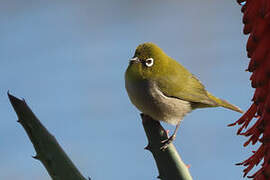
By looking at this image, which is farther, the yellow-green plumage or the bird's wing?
the bird's wing

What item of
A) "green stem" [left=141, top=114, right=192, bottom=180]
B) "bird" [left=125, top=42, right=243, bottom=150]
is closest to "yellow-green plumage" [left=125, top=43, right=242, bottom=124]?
"bird" [left=125, top=42, right=243, bottom=150]

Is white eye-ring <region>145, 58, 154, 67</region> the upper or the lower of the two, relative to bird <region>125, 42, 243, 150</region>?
upper

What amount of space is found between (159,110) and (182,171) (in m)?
3.10

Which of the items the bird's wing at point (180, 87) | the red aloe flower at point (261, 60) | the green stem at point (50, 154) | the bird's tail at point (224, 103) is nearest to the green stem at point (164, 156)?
the green stem at point (50, 154)

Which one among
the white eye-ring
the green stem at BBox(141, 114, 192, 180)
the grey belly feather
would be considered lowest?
the green stem at BBox(141, 114, 192, 180)

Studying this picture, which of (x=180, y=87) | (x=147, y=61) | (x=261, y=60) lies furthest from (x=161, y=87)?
(x=261, y=60)

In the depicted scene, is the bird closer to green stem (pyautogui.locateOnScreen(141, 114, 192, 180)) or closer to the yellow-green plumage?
the yellow-green plumage

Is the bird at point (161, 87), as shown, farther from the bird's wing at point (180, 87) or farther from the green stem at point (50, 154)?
the green stem at point (50, 154)

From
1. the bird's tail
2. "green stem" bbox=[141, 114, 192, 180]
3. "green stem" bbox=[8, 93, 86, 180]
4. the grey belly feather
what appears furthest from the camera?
the bird's tail

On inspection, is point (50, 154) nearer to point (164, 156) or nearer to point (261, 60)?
point (164, 156)

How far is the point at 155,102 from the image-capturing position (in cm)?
523

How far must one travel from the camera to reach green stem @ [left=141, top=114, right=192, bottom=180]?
81.0 inches

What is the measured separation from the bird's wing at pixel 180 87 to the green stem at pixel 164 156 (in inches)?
117

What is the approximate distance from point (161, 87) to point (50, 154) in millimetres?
3510
